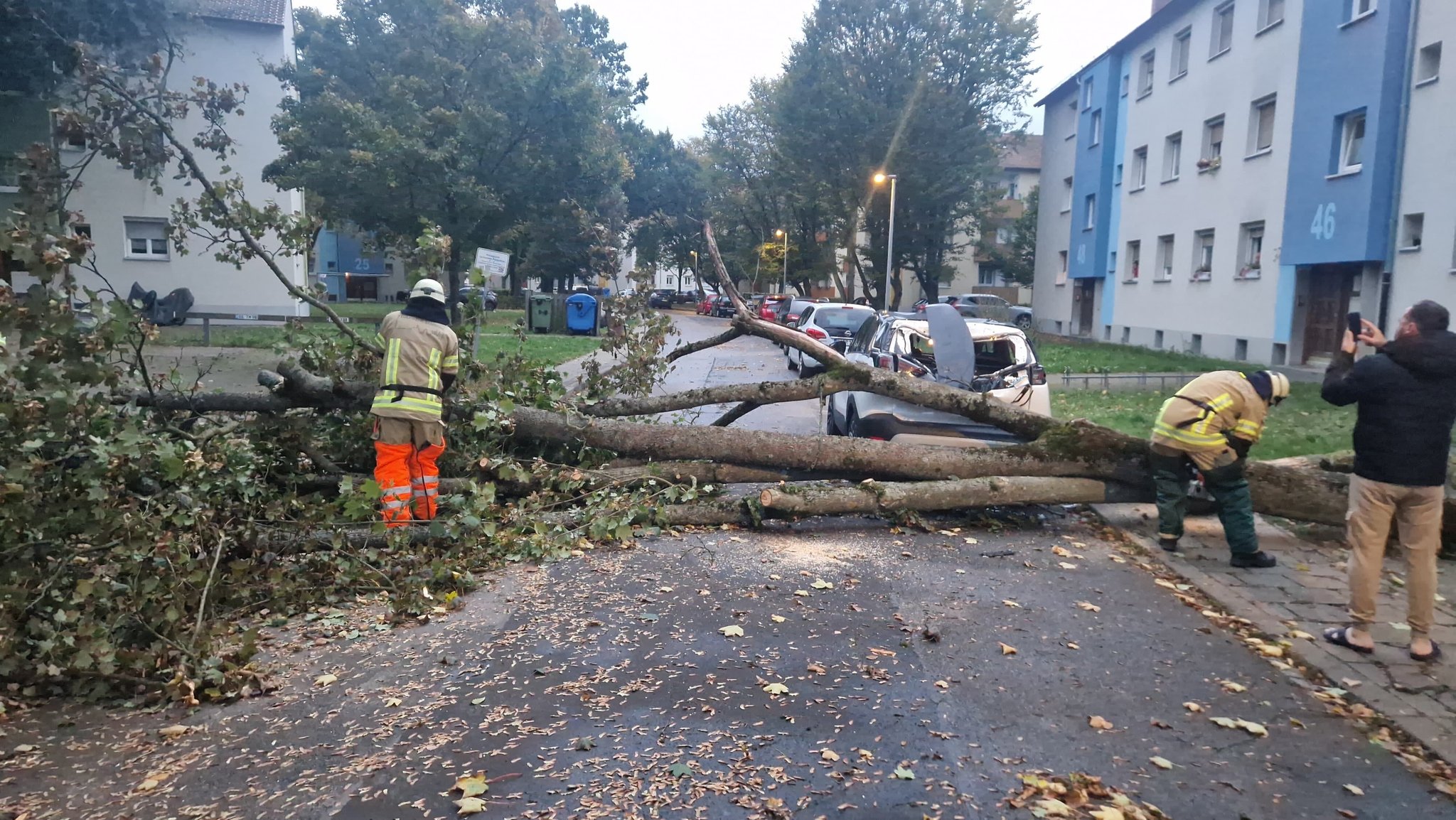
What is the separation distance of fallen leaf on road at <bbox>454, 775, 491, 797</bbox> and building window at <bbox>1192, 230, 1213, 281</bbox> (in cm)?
2531

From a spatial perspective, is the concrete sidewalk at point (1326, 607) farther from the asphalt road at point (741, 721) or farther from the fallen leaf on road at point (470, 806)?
the fallen leaf on road at point (470, 806)

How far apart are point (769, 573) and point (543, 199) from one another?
27354 millimetres

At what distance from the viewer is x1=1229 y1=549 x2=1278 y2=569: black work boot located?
661cm

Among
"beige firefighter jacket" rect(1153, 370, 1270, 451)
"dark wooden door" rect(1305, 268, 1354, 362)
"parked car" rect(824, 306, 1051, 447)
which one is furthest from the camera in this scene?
"dark wooden door" rect(1305, 268, 1354, 362)

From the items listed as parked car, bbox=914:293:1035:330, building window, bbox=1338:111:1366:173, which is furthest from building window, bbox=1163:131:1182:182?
parked car, bbox=914:293:1035:330

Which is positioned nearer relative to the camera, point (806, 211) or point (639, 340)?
point (639, 340)

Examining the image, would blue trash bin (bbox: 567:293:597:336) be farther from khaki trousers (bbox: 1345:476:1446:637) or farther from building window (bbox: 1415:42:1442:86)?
khaki trousers (bbox: 1345:476:1446:637)

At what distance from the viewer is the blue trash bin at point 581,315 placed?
105 ft

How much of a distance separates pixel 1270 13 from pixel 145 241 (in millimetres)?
31201

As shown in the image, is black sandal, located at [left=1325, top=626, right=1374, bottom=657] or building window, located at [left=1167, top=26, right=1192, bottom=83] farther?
building window, located at [left=1167, top=26, right=1192, bottom=83]

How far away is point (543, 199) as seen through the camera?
1257 inches

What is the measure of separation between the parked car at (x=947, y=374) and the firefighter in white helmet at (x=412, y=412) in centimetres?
369

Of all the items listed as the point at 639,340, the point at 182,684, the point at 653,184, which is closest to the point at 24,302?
the point at 182,684

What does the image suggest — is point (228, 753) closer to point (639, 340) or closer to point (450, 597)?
point (450, 597)
